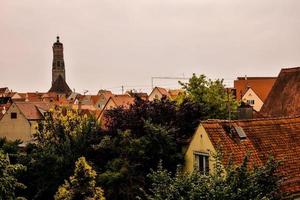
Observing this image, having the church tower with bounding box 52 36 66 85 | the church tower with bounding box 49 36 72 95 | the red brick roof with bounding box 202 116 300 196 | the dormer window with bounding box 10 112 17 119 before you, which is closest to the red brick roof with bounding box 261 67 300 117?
the red brick roof with bounding box 202 116 300 196

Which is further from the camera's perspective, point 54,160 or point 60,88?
point 60,88

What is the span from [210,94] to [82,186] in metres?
14.2

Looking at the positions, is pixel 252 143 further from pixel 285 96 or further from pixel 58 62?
pixel 58 62

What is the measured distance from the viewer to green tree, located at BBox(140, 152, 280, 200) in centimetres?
1053

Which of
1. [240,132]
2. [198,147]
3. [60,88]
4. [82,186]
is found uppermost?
[60,88]

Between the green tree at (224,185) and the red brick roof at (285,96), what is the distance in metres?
14.9

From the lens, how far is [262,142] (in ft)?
59.8

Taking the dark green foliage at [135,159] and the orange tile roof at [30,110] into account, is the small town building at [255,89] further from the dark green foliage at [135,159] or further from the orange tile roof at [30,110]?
the dark green foliage at [135,159]

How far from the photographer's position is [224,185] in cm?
1085

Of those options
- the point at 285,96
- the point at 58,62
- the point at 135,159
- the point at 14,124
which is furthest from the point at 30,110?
the point at 58,62

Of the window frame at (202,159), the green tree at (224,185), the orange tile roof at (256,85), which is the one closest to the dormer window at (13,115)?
the orange tile roof at (256,85)

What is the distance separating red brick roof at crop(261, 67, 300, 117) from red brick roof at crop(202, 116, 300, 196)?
22.2ft

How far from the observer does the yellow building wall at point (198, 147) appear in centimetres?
1758

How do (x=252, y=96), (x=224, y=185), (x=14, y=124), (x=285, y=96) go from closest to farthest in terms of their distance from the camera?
(x=224, y=185)
(x=285, y=96)
(x=14, y=124)
(x=252, y=96)
